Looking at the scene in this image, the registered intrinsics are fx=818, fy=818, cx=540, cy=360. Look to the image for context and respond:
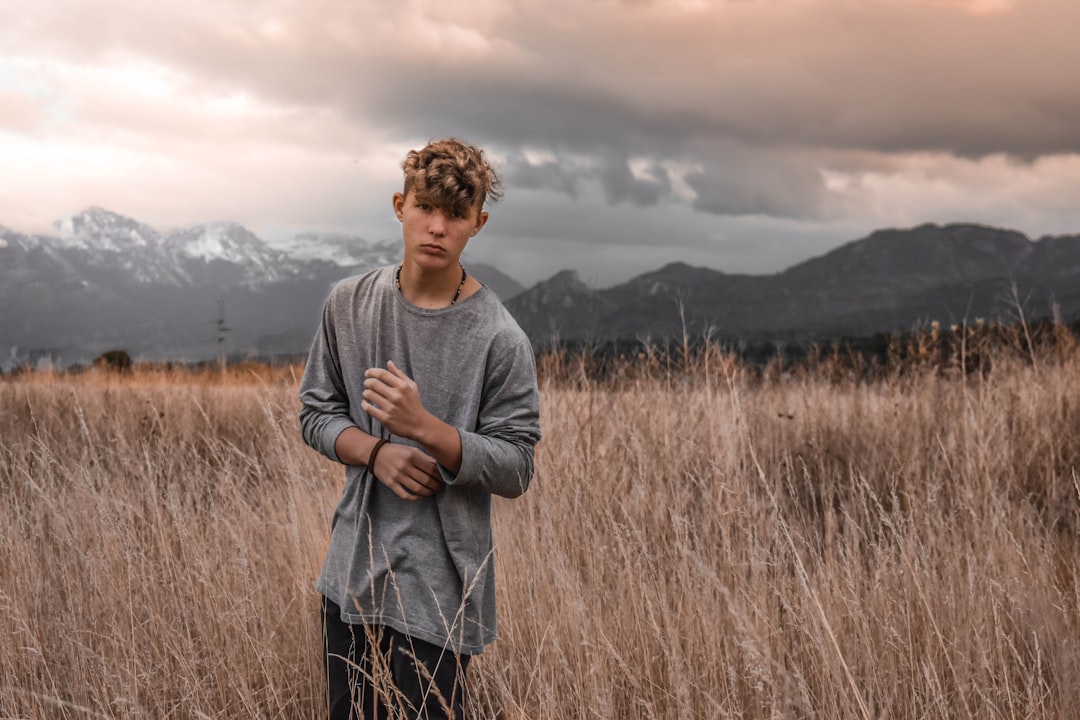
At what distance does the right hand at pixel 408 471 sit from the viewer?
151cm

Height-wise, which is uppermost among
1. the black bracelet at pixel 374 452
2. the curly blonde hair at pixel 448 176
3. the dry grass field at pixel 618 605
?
the curly blonde hair at pixel 448 176

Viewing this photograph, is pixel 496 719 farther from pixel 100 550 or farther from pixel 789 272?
pixel 789 272

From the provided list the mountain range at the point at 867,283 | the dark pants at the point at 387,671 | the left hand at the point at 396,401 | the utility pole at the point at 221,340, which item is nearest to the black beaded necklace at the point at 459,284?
the left hand at the point at 396,401

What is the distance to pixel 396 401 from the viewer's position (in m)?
1.42

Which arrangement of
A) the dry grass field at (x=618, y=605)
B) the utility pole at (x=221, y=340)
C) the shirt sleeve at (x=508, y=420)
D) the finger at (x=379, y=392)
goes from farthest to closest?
the utility pole at (x=221, y=340)
the dry grass field at (x=618, y=605)
the shirt sleeve at (x=508, y=420)
the finger at (x=379, y=392)

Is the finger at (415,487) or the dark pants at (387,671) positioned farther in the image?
the dark pants at (387,671)

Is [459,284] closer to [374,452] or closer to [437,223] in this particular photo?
[437,223]

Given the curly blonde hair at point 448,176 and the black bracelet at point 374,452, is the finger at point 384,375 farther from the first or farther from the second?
the curly blonde hair at point 448,176

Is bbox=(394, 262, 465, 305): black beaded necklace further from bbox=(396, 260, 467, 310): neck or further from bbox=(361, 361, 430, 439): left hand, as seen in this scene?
bbox=(361, 361, 430, 439): left hand

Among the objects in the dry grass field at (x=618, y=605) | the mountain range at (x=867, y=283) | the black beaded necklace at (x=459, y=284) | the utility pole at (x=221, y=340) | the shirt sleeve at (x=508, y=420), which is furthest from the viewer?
the mountain range at (x=867, y=283)

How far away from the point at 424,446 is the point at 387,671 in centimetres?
45

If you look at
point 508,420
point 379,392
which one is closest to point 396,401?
point 379,392

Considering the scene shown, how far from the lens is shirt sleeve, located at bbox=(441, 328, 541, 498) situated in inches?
60.7

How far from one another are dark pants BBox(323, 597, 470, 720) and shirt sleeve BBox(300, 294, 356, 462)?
394 mm
